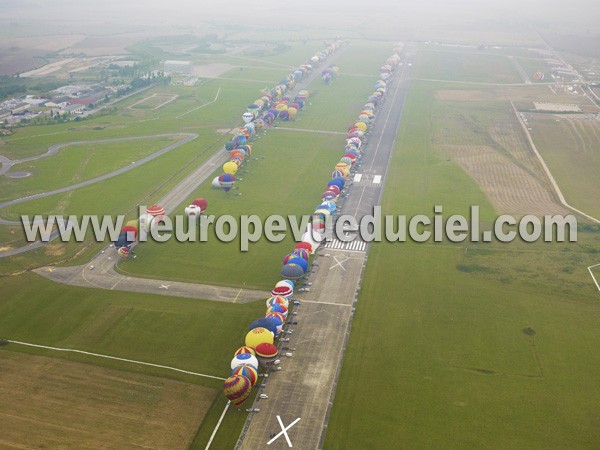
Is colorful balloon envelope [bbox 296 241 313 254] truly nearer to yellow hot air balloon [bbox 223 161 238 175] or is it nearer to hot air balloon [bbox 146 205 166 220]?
hot air balloon [bbox 146 205 166 220]

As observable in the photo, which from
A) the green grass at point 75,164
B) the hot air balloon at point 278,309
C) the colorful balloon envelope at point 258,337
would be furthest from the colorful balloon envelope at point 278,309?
the green grass at point 75,164

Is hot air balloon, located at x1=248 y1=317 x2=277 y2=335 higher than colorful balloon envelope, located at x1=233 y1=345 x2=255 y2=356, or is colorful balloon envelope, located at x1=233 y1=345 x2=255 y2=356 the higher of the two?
hot air balloon, located at x1=248 y1=317 x2=277 y2=335

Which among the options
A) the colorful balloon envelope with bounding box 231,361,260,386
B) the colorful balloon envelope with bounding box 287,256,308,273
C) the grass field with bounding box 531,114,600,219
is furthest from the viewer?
the grass field with bounding box 531,114,600,219

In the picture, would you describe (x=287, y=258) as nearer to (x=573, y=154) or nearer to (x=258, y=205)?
(x=258, y=205)

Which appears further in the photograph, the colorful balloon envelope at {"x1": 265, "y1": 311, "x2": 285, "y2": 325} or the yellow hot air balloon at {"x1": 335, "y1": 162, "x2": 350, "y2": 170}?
the yellow hot air balloon at {"x1": 335, "y1": 162, "x2": 350, "y2": 170}

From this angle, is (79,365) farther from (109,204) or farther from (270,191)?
(270,191)

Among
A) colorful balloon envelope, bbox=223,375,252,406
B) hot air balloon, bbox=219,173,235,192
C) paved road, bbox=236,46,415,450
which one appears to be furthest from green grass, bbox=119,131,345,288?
colorful balloon envelope, bbox=223,375,252,406

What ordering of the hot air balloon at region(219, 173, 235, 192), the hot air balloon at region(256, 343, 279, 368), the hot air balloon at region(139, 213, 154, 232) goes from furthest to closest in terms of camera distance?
the hot air balloon at region(219, 173, 235, 192) < the hot air balloon at region(139, 213, 154, 232) < the hot air balloon at region(256, 343, 279, 368)
